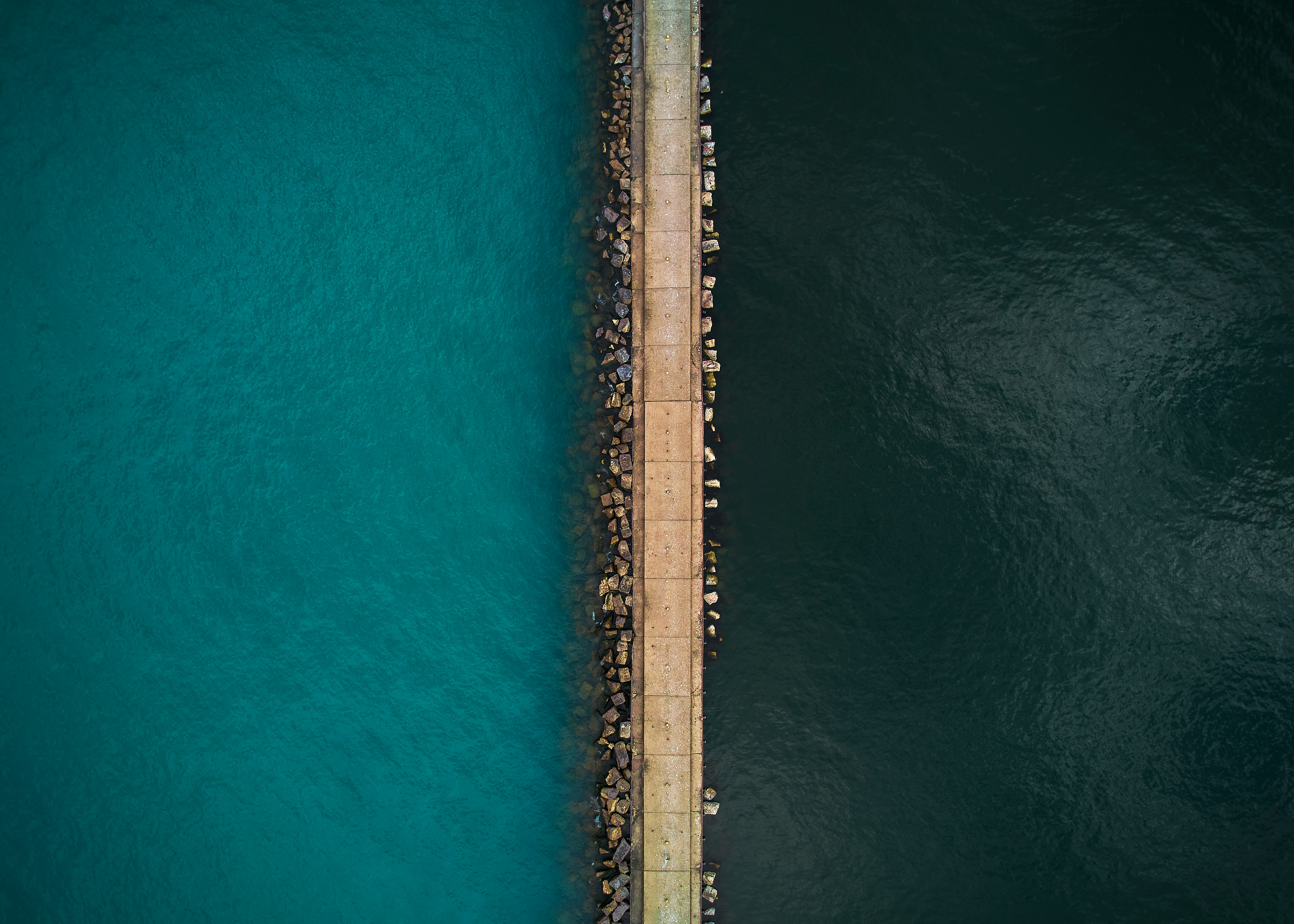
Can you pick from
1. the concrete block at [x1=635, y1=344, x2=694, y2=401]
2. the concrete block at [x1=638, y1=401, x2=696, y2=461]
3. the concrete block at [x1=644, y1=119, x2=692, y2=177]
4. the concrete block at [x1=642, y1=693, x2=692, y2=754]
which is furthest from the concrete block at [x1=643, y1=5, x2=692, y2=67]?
the concrete block at [x1=642, y1=693, x2=692, y2=754]

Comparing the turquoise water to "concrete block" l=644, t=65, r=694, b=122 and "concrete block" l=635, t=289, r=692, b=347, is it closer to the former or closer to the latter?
"concrete block" l=644, t=65, r=694, b=122

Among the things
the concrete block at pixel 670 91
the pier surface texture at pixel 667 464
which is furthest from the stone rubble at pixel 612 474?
the concrete block at pixel 670 91

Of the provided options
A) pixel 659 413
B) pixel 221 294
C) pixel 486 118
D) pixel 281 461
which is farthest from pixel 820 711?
pixel 221 294

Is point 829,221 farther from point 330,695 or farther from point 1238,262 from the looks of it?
point 330,695

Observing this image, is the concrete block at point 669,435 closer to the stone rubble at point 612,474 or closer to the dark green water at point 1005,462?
the stone rubble at point 612,474

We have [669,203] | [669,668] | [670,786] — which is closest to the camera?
[670,786]

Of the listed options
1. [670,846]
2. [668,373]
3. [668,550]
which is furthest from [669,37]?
[670,846]

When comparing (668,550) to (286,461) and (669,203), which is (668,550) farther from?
(286,461)
